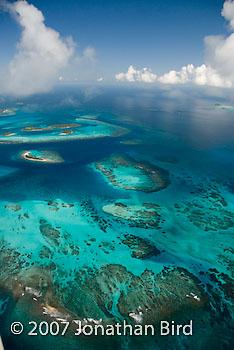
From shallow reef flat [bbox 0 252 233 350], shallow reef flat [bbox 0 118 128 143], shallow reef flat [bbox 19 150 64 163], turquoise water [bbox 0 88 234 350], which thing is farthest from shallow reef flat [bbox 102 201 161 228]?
shallow reef flat [bbox 0 118 128 143]

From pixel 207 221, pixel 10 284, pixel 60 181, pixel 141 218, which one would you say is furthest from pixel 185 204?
pixel 10 284

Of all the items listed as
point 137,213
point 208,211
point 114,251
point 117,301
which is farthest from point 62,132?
point 117,301

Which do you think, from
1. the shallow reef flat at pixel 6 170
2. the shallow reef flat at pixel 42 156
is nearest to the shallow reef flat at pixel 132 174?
the shallow reef flat at pixel 42 156

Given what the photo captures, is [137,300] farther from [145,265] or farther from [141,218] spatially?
[141,218]

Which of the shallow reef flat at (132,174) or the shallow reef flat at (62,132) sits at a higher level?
the shallow reef flat at (62,132)

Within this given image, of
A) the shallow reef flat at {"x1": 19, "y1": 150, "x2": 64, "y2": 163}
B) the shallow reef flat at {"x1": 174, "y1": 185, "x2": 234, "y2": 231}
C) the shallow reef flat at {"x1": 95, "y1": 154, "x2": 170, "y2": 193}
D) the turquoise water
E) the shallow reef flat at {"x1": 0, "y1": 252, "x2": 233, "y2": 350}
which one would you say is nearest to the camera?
the shallow reef flat at {"x1": 0, "y1": 252, "x2": 233, "y2": 350}

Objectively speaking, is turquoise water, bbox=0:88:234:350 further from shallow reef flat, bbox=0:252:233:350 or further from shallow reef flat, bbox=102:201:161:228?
shallow reef flat, bbox=102:201:161:228

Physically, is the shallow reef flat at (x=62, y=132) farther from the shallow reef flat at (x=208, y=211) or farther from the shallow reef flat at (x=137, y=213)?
the shallow reef flat at (x=208, y=211)

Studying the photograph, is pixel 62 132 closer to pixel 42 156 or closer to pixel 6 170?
pixel 42 156
